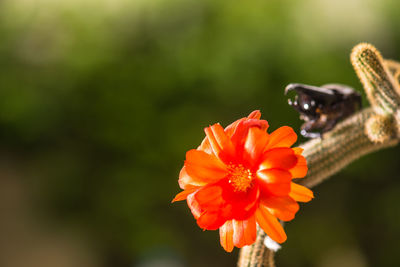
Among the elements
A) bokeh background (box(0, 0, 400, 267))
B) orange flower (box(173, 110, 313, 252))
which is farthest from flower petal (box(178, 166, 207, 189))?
bokeh background (box(0, 0, 400, 267))

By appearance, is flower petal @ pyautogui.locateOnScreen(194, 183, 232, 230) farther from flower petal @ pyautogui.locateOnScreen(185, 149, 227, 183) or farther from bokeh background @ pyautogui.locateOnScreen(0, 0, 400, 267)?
bokeh background @ pyautogui.locateOnScreen(0, 0, 400, 267)

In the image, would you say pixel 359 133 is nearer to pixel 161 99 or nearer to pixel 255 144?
pixel 255 144

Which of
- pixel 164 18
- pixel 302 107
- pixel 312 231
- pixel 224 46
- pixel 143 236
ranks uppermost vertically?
pixel 164 18

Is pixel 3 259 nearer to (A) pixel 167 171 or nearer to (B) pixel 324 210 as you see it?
(A) pixel 167 171

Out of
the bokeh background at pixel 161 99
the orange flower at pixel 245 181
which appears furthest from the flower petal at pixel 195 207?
the bokeh background at pixel 161 99

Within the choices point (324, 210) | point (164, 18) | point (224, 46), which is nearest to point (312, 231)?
point (324, 210)

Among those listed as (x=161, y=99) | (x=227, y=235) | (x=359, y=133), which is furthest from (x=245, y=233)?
(x=161, y=99)

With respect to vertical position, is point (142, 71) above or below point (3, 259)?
above
